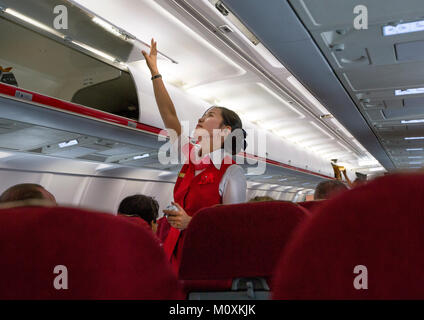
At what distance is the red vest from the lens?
224 centimetres

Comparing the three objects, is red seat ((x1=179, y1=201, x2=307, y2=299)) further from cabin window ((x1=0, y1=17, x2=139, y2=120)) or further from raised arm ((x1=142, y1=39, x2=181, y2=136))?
cabin window ((x1=0, y1=17, x2=139, y2=120))

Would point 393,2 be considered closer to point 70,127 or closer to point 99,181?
point 70,127

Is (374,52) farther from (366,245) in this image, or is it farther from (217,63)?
(366,245)

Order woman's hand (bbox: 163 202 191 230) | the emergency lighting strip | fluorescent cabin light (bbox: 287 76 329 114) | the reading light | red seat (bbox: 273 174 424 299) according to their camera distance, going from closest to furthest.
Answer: red seat (bbox: 273 174 424 299) < woman's hand (bbox: 163 202 191 230) < the emergency lighting strip < fluorescent cabin light (bbox: 287 76 329 114) < the reading light

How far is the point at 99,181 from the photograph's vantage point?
5.78 meters

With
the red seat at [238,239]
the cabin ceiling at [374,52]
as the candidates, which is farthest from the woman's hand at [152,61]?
the red seat at [238,239]

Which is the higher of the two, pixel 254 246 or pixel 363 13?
pixel 363 13

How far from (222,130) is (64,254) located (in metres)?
1.99

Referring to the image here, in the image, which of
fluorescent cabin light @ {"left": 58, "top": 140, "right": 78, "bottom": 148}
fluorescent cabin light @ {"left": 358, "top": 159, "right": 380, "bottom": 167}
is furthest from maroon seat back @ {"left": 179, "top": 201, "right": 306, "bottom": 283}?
fluorescent cabin light @ {"left": 358, "top": 159, "right": 380, "bottom": 167}

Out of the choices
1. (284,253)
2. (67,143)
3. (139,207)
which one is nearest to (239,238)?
(284,253)

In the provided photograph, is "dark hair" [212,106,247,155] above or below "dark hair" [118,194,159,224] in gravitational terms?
above

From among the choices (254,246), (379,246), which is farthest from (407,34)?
(379,246)

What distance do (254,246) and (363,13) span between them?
2661mm

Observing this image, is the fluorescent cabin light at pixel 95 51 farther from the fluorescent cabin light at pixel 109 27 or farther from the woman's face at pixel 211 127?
the woman's face at pixel 211 127
